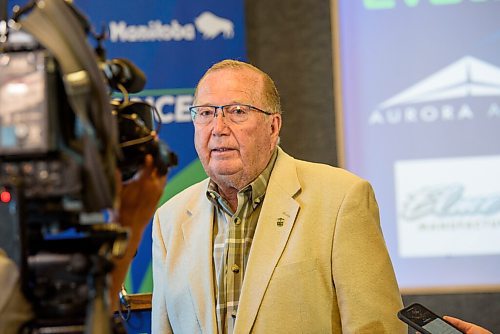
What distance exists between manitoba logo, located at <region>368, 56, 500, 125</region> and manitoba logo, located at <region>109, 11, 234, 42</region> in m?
0.98

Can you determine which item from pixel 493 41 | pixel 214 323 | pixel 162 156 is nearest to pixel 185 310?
pixel 214 323

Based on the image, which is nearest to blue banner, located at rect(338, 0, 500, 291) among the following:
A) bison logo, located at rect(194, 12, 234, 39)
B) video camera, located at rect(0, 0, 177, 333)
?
bison logo, located at rect(194, 12, 234, 39)

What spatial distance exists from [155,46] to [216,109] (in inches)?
65.7

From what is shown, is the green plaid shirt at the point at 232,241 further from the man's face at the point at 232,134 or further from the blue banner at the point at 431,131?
the blue banner at the point at 431,131

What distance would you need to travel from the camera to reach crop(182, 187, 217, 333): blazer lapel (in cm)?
244

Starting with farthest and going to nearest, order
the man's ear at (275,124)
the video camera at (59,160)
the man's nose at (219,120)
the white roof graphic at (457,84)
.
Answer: the white roof graphic at (457,84) → the man's ear at (275,124) → the man's nose at (219,120) → the video camera at (59,160)

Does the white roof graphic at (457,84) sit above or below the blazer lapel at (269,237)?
above

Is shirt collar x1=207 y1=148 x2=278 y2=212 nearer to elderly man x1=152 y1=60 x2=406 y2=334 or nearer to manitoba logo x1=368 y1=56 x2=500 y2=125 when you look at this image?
elderly man x1=152 y1=60 x2=406 y2=334

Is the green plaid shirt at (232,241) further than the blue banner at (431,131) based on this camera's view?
No

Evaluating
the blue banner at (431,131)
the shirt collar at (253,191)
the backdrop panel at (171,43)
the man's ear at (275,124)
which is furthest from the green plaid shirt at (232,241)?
the blue banner at (431,131)

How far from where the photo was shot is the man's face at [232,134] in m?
2.51

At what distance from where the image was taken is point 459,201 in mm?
4250

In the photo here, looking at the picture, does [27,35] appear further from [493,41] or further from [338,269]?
[493,41]

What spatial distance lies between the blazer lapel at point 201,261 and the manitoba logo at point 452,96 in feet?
6.29
